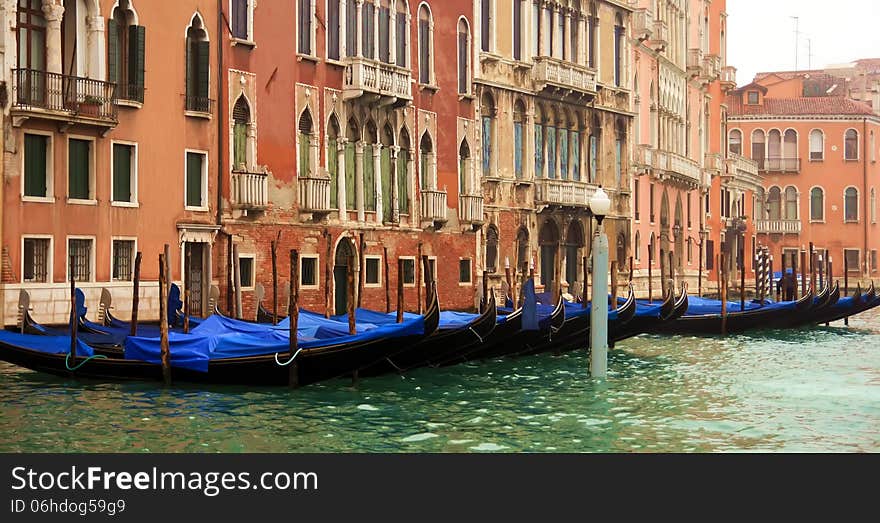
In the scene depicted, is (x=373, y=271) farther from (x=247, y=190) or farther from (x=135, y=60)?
(x=135, y=60)

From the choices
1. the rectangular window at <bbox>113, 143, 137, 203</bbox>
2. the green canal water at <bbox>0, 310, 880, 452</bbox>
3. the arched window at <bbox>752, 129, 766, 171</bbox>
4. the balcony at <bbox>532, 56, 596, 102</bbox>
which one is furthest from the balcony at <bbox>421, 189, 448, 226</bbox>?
the arched window at <bbox>752, 129, 766, 171</bbox>

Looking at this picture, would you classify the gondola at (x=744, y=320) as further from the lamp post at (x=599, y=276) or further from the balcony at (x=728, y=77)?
the balcony at (x=728, y=77)

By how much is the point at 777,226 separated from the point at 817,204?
1.51 m

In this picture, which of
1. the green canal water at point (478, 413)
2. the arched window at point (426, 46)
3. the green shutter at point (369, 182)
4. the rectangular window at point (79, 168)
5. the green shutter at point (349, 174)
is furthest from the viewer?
the arched window at point (426, 46)

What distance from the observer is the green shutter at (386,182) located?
66.4 ft

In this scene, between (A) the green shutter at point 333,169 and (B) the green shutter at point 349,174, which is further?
(B) the green shutter at point 349,174

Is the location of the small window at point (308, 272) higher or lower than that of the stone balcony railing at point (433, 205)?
lower

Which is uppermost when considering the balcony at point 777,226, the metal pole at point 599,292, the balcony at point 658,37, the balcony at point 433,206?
the balcony at point 658,37

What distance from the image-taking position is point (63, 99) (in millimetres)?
15031

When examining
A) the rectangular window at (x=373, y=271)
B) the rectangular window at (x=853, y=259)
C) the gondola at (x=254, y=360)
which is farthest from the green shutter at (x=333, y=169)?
the rectangular window at (x=853, y=259)

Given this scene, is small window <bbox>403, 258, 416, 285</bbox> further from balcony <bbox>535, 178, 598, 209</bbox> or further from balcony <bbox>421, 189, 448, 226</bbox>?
balcony <bbox>535, 178, 598, 209</bbox>

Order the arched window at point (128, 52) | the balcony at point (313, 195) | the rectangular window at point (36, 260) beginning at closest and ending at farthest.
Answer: the rectangular window at point (36, 260), the arched window at point (128, 52), the balcony at point (313, 195)

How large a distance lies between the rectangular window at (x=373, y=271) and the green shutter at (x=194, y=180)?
3.52 m

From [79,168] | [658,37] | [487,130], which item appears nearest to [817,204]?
[658,37]
